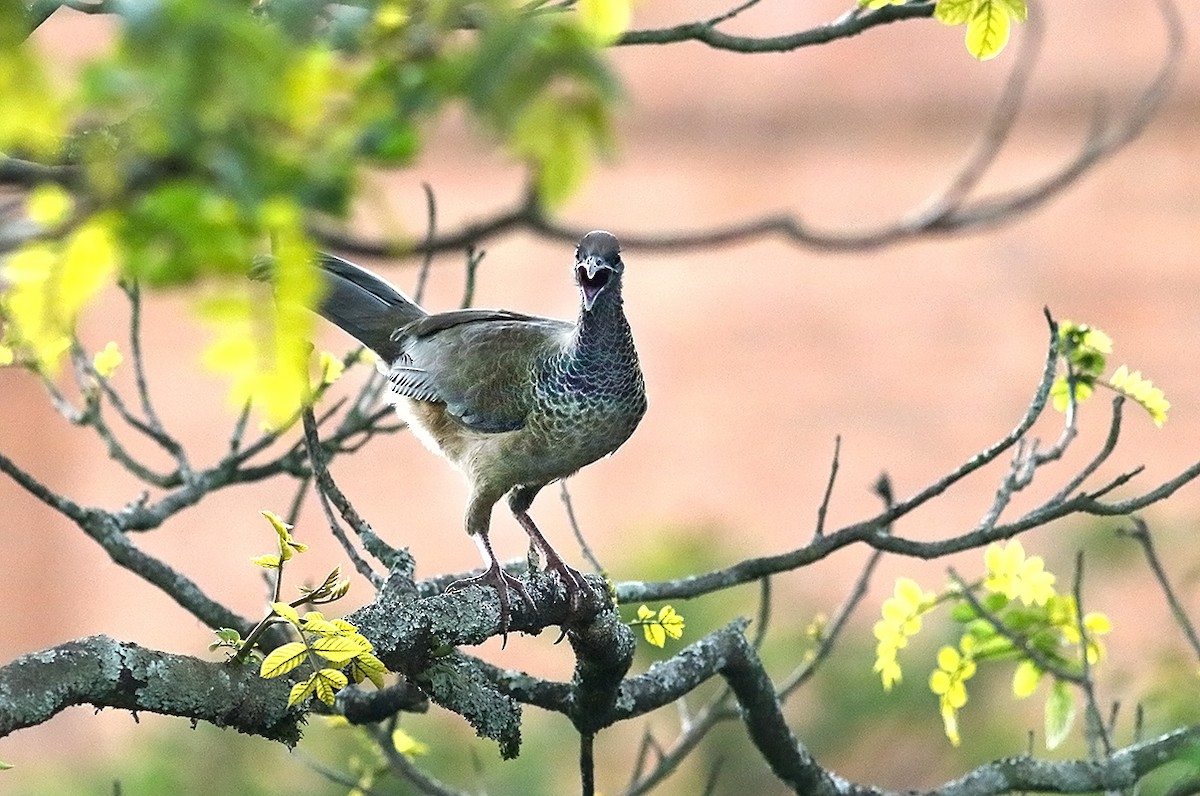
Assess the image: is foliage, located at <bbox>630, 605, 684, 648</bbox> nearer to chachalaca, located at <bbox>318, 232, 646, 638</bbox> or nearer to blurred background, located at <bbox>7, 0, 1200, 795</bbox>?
chachalaca, located at <bbox>318, 232, 646, 638</bbox>

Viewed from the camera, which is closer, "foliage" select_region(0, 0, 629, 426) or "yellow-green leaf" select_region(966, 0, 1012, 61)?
"foliage" select_region(0, 0, 629, 426)

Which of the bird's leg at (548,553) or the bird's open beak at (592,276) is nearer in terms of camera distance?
the bird's leg at (548,553)

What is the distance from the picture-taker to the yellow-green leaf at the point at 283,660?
51.8 inches

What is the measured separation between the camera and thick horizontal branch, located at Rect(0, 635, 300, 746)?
1.17 metres

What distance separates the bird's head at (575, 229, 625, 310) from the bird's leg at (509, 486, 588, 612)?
36cm

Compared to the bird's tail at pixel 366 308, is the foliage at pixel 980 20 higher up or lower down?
lower down

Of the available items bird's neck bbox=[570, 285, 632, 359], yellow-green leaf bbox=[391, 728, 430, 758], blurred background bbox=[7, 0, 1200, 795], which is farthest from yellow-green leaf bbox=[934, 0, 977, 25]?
blurred background bbox=[7, 0, 1200, 795]

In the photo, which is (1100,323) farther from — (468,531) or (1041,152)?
(468,531)

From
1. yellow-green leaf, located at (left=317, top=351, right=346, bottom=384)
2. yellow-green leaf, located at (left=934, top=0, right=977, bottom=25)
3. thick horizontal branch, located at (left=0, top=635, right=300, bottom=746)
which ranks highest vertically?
yellow-green leaf, located at (left=317, top=351, right=346, bottom=384)

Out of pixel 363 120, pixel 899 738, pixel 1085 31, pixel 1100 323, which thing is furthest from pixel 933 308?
pixel 363 120

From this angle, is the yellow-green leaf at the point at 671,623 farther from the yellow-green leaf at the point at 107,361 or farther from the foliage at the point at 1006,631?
the yellow-green leaf at the point at 107,361

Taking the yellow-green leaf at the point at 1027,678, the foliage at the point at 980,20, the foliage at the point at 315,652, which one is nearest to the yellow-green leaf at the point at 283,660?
the foliage at the point at 315,652

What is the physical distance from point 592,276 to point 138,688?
0.99 meters

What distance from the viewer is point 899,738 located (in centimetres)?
478
